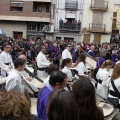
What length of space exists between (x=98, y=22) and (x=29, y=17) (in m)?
7.93

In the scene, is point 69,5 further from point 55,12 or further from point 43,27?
point 43,27

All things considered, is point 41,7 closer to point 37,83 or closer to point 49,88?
point 37,83

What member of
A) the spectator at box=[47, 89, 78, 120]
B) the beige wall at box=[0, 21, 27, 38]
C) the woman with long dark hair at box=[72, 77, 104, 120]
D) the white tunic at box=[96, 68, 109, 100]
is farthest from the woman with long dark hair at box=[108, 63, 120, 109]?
the beige wall at box=[0, 21, 27, 38]

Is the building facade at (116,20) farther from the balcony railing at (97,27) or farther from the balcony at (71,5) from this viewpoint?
the balcony at (71,5)

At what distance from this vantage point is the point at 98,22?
31688 mm

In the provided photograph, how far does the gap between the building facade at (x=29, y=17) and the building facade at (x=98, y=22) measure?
159 inches

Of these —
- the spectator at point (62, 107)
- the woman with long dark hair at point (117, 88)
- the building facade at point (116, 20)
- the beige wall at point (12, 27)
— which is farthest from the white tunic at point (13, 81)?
the building facade at point (116, 20)

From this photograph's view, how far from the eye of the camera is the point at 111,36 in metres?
32.9

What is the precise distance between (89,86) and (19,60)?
231 cm

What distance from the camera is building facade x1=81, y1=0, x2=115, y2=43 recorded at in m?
31.6

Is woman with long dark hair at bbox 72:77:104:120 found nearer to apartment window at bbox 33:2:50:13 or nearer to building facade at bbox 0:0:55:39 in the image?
building facade at bbox 0:0:55:39

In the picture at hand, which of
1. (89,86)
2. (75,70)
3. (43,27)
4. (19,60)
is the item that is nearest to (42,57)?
(75,70)

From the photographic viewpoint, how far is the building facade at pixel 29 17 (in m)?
31.4

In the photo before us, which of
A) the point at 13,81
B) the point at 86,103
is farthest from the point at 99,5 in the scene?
the point at 86,103
